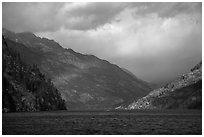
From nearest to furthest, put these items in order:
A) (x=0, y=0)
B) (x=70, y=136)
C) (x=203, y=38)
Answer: (x=203, y=38) → (x=0, y=0) → (x=70, y=136)

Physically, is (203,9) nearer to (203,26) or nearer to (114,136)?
(203,26)

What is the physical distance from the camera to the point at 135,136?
74.1 metres

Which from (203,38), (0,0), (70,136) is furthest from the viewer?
(70,136)

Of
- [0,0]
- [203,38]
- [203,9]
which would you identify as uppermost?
[0,0]

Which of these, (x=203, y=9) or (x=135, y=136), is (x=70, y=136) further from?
(x=203, y=9)

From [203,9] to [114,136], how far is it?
31751 mm

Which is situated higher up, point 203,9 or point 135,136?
point 203,9

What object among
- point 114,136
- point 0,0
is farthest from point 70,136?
point 0,0

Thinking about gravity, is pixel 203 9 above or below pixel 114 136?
above

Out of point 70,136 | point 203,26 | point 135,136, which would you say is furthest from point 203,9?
point 70,136

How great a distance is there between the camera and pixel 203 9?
55281 mm

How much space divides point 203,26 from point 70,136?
34.2m

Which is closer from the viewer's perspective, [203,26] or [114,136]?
[203,26]

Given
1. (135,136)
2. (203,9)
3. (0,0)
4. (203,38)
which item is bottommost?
(135,136)
